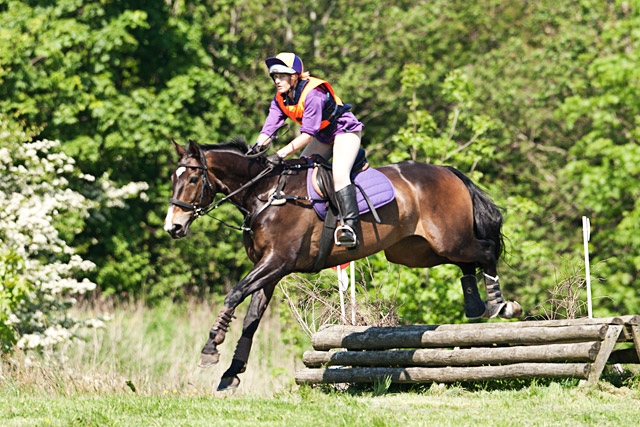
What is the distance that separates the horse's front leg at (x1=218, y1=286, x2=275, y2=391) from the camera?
8062mm

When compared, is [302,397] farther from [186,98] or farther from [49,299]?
[186,98]

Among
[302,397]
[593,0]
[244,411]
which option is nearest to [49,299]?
[302,397]

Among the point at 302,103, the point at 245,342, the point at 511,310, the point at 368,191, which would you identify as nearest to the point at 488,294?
the point at 511,310

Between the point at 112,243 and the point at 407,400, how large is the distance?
43.6 feet

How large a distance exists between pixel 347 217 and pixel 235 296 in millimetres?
1137

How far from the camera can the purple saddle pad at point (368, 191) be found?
8.36 meters

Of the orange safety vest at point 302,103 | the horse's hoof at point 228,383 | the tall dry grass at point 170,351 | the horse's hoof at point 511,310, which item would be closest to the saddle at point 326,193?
the orange safety vest at point 302,103

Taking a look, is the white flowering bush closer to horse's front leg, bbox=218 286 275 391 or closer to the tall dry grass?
the tall dry grass

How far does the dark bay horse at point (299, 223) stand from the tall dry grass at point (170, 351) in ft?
11.0

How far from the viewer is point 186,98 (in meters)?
19.9

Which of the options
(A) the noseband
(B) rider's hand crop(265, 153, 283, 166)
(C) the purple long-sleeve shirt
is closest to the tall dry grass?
(A) the noseband

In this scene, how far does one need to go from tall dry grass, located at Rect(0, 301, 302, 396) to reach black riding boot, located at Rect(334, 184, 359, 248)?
3727 mm

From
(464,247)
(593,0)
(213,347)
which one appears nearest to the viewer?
(213,347)

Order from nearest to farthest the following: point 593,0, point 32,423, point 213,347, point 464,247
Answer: point 32,423 → point 213,347 → point 464,247 → point 593,0
